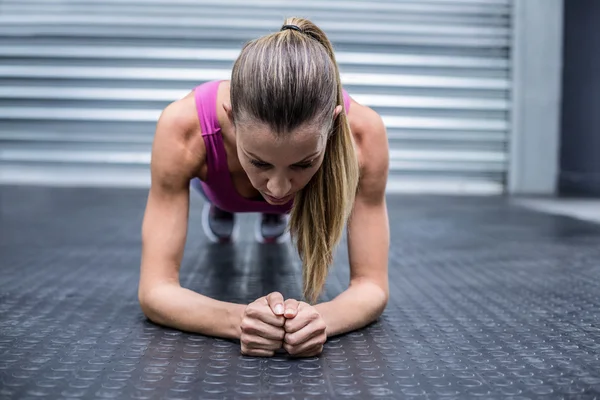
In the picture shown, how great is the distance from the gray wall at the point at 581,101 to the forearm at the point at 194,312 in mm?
4625

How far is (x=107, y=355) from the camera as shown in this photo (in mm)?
1356

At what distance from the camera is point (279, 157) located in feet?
4.06

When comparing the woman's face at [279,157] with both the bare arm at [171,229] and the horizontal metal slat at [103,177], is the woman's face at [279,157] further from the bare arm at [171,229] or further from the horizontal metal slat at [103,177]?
the horizontal metal slat at [103,177]

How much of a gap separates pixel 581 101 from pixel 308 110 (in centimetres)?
493

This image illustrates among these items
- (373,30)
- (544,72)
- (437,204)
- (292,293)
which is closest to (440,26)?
(373,30)

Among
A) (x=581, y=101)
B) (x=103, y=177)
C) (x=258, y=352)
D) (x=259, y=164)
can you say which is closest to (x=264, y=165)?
(x=259, y=164)

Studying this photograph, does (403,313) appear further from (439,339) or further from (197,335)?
(197,335)

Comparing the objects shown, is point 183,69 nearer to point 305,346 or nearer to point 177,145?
point 177,145

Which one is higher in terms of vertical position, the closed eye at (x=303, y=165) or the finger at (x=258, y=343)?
the closed eye at (x=303, y=165)

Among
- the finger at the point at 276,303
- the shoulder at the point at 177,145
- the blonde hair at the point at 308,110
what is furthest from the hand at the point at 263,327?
the shoulder at the point at 177,145

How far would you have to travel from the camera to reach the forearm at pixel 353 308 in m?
1.46

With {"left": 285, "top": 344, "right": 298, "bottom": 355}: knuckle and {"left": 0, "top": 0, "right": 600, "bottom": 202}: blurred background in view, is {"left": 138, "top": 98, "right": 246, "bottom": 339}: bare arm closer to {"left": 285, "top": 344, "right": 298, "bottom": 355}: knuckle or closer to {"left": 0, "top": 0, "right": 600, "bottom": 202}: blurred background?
{"left": 285, "top": 344, "right": 298, "bottom": 355}: knuckle

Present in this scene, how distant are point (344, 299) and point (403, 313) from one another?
0.30 meters

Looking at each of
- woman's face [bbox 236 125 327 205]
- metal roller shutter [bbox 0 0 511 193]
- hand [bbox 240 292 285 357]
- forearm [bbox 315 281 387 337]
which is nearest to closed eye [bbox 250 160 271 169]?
woman's face [bbox 236 125 327 205]
